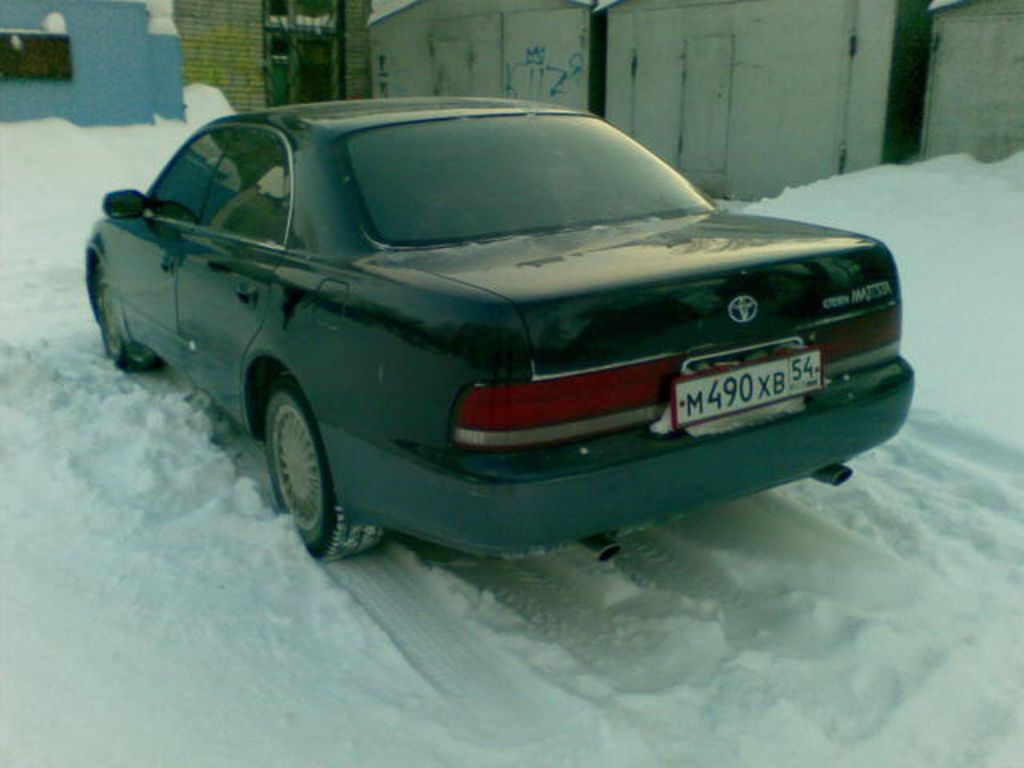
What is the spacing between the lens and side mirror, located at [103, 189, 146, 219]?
14.6 feet

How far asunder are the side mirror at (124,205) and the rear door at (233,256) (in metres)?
0.60

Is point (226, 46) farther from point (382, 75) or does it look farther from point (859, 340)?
point (859, 340)

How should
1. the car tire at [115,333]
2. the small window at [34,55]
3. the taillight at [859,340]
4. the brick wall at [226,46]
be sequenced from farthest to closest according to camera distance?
1. the brick wall at [226,46]
2. the small window at [34,55]
3. the car tire at [115,333]
4. the taillight at [859,340]

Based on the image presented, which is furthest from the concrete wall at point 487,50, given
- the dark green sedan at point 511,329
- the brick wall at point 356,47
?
the dark green sedan at point 511,329

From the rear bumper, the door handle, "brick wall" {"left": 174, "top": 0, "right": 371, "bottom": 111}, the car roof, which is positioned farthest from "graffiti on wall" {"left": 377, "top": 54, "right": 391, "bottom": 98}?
the rear bumper

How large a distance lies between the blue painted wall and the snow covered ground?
7.83m

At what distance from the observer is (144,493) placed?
3680 millimetres

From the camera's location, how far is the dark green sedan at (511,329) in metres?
2.45

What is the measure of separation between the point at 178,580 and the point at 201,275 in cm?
128

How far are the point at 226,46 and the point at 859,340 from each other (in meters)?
13.5

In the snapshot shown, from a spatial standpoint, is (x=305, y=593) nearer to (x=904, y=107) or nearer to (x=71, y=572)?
(x=71, y=572)

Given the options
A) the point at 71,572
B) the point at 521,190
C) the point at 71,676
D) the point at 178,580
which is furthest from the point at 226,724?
the point at 521,190

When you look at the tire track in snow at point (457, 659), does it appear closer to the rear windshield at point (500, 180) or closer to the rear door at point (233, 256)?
the rear door at point (233, 256)

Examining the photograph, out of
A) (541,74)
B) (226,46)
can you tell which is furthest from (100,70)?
(541,74)
